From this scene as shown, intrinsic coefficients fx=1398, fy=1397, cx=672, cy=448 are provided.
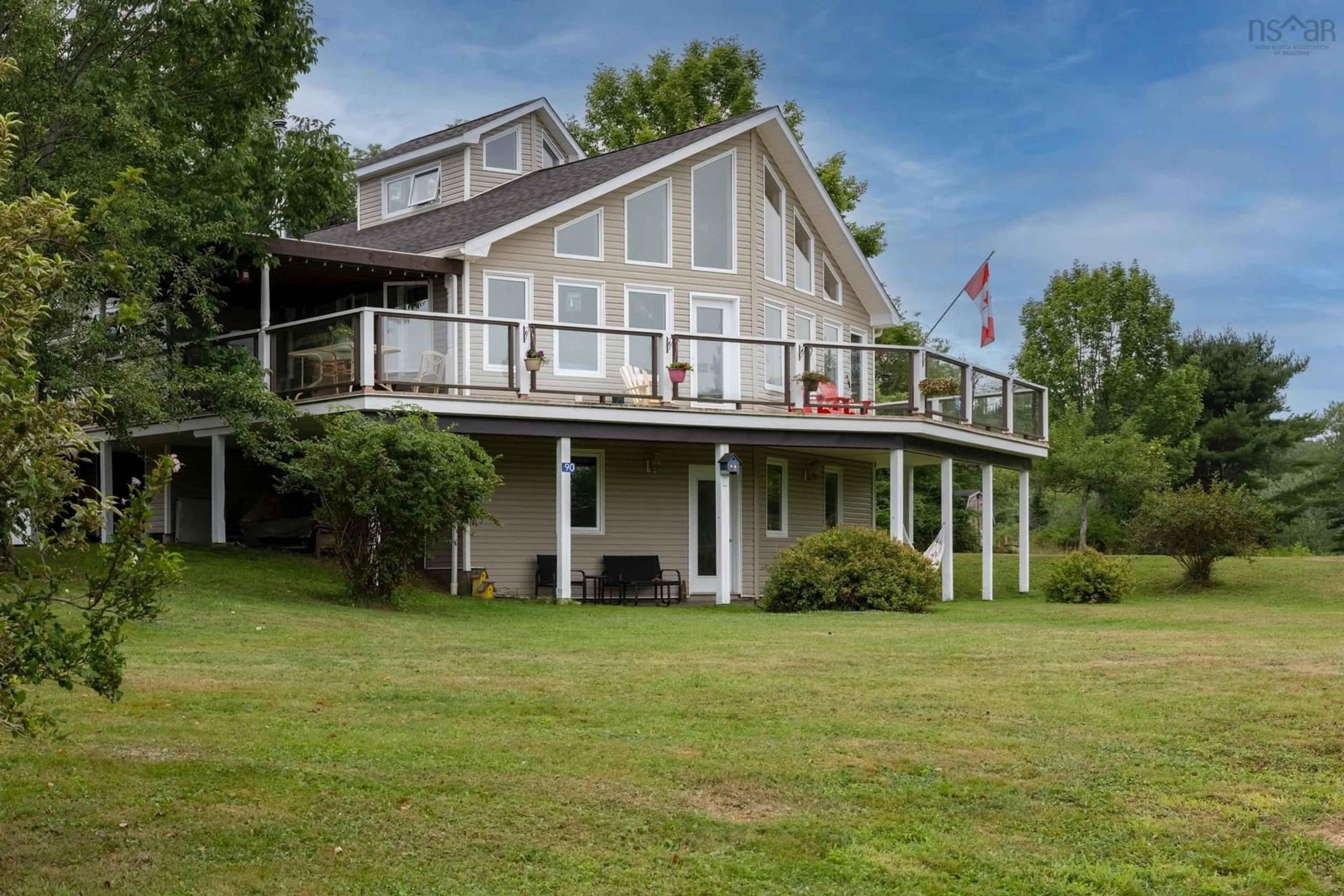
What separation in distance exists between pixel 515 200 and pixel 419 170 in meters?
4.42

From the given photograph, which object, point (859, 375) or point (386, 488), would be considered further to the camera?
point (859, 375)

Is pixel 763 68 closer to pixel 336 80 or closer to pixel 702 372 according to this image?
pixel 336 80

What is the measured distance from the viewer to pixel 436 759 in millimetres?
8125

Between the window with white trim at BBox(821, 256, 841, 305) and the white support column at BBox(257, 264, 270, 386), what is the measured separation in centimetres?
1162

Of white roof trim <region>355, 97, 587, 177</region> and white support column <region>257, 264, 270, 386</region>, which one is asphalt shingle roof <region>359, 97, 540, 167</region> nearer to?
white roof trim <region>355, 97, 587, 177</region>

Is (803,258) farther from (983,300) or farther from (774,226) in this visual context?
(983,300)

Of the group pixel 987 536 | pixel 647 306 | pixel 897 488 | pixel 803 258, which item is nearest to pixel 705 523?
pixel 897 488

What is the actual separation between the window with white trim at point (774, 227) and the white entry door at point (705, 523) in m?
4.06

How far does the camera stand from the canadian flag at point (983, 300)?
91.0 feet

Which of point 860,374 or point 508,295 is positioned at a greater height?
point 508,295

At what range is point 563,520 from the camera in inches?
832

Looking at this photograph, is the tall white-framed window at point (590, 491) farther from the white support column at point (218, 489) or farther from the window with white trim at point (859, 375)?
the white support column at point (218, 489)

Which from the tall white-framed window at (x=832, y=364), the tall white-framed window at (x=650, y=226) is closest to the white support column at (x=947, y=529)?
the tall white-framed window at (x=832, y=364)

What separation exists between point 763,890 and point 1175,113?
89.6 feet
